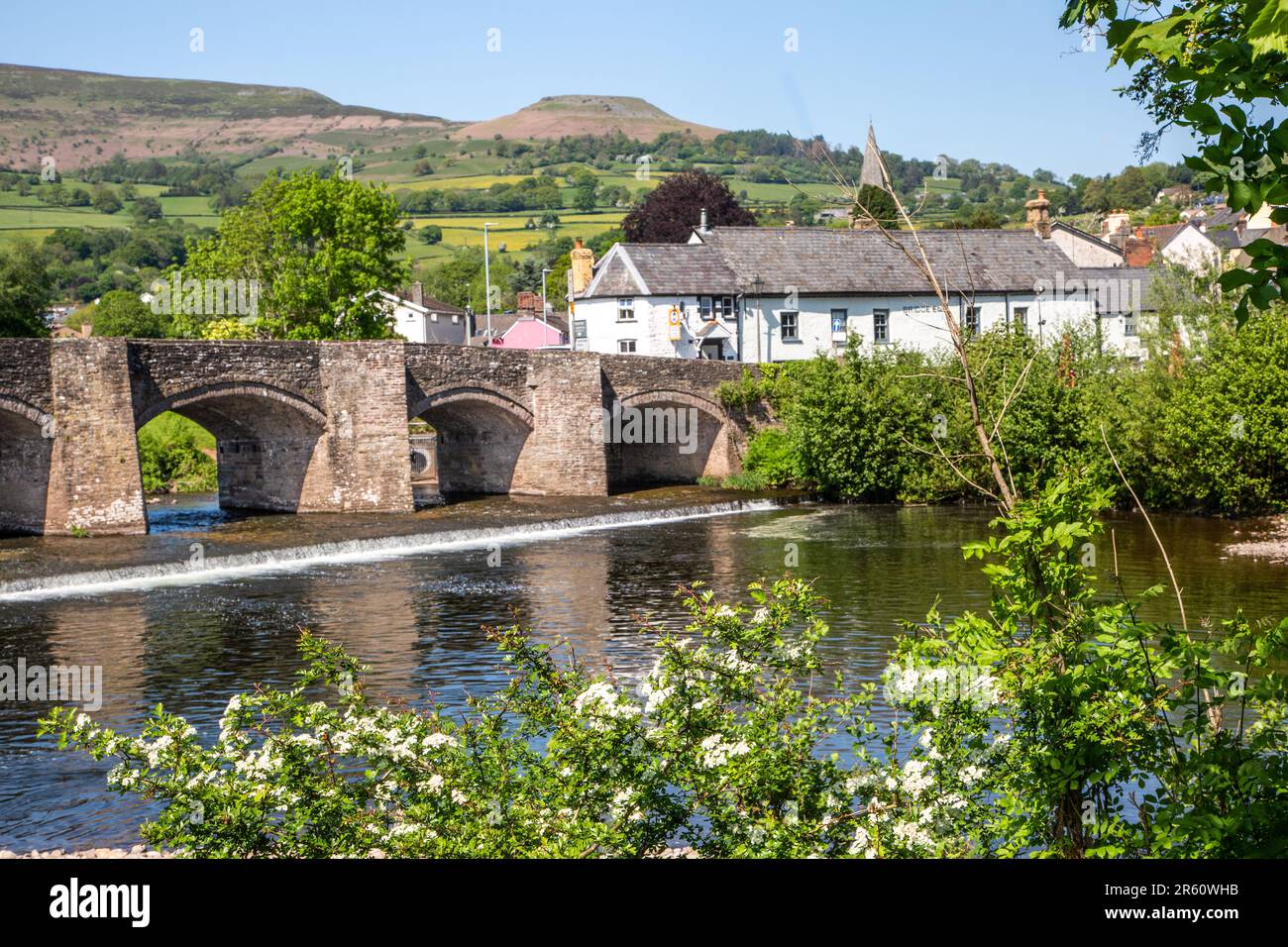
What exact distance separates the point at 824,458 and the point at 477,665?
23.5m

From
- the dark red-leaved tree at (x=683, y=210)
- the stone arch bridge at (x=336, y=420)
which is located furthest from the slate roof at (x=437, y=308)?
the stone arch bridge at (x=336, y=420)

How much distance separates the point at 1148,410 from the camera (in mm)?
34688

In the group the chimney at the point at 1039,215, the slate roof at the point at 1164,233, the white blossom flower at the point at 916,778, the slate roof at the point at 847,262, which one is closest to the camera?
the white blossom flower at the point at 916,778

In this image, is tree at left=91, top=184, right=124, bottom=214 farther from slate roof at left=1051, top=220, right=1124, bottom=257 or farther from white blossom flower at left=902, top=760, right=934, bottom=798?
white blossom flower at left=902, top=760, right=934, bottom=798

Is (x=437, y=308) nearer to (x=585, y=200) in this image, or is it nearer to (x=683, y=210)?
(x=683, y=210)

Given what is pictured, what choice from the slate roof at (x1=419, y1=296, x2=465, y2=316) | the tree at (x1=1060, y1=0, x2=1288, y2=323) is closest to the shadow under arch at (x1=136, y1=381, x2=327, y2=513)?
the tree at (x1=1060, y1=0, x2=1288, y2=323)

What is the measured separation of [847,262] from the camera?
55.2 m

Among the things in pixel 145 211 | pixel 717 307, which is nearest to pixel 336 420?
pixel 717 307

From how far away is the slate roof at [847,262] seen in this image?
53844 millimetres

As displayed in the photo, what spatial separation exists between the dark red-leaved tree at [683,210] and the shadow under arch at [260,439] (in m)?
38.7

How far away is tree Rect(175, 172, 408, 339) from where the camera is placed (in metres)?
52.8

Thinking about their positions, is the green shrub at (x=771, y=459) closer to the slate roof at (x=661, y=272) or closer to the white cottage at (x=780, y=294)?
the white cottage at (x=780, y=294)

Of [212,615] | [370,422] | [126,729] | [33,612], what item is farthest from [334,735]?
[370,422]

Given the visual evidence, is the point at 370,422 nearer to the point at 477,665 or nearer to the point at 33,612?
the point at 33,612
